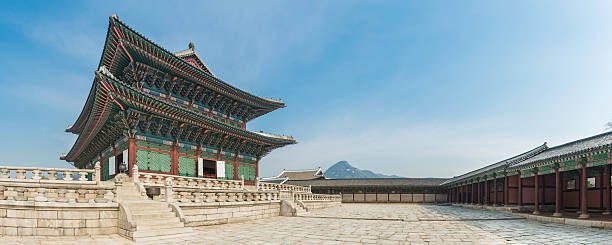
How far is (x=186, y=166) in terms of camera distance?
22.3 m

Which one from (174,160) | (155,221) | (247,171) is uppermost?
(174,160)

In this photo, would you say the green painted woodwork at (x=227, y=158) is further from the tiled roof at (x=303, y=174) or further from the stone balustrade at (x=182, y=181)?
the tiled roof at (x=303, y=174)

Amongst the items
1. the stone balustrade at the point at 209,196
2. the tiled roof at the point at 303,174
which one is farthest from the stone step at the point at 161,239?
the tiled roof at the point at 303,174

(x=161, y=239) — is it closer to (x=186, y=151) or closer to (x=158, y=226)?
(x=158, y=226)

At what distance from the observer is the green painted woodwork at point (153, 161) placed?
763 inches

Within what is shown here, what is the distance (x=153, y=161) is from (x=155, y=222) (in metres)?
10.6

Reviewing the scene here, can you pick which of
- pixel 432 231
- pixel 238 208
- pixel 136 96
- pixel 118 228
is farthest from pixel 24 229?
pixel 432 231

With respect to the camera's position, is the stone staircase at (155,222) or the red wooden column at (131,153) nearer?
the stone staircase at (155,222)

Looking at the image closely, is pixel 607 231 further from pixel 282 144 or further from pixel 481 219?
pixel 282 144

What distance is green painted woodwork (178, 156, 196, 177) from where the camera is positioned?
2195 centimetres

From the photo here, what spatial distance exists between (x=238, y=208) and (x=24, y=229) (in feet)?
26.1

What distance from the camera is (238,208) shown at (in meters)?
15.3

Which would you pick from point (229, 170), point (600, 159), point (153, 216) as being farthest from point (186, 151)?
point (600, 159)

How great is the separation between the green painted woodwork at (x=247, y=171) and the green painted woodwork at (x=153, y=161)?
23.8ft
